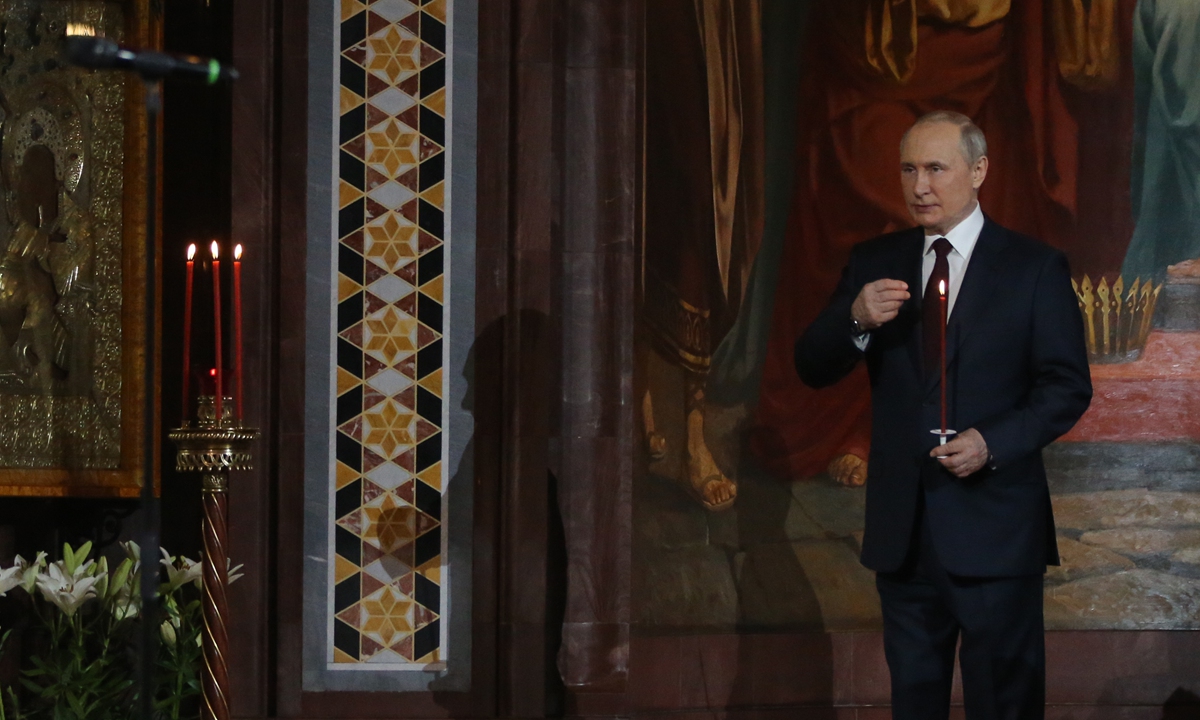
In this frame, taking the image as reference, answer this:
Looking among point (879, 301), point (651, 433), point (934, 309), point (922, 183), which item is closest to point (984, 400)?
point (934, 309)

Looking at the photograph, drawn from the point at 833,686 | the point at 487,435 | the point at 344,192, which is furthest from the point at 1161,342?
the point at 344,192

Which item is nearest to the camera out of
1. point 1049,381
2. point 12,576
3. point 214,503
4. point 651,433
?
point 214,503

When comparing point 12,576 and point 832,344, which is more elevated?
point 832,344

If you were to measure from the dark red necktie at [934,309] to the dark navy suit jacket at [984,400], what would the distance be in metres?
0.02

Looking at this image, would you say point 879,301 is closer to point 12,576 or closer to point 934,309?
point 934,309

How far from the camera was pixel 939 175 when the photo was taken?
11.8ft

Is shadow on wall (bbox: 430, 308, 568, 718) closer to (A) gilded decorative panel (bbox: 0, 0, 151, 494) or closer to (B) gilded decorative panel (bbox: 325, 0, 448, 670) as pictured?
(B) gilded decorative panel (bbox: 325, 0, 448, 670)

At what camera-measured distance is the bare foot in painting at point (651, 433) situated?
16.8ft

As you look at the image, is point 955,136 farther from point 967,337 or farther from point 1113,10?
point 1113,10

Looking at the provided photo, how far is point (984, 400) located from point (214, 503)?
5.91 feet

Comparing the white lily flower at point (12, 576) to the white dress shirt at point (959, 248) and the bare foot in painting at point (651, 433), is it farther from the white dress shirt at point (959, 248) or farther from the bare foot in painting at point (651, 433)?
the white dress shirt at point (959, 248)

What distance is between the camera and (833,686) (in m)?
5.09

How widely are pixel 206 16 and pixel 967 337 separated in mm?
2701

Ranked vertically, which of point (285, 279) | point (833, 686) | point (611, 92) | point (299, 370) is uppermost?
point (611, 92)
